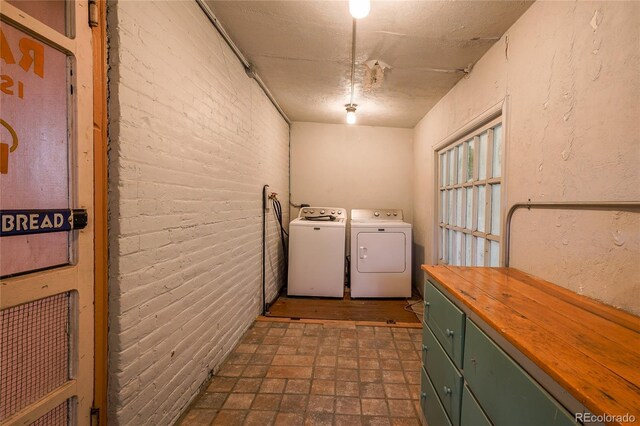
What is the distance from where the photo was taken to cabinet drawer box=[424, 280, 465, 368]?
3.40ft

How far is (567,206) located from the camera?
1200 millimetres

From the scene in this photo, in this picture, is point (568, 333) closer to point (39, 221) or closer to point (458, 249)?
point (39, 221)

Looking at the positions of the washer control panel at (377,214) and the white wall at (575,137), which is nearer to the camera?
the white wall at (575,137)

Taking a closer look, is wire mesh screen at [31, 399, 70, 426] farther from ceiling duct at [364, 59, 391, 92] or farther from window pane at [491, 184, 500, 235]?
ceiling duct at [364, 59, 391, 92]

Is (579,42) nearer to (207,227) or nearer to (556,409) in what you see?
(556,409)

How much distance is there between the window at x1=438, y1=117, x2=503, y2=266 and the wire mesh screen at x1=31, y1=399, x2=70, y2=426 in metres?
2.37

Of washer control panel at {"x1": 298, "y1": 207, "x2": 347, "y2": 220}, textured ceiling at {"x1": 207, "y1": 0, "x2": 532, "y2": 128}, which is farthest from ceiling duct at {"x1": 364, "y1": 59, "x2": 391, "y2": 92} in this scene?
washer control panel at {"x1": 298, "y1": 207, "x2": 347, "y2": 220}

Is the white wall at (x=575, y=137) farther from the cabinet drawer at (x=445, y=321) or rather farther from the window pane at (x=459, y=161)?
the window pane at (x=459, y=161)

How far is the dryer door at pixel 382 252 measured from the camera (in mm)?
3312

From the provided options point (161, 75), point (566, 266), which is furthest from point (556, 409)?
point (161, 75)

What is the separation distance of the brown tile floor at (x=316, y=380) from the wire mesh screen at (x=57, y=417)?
720 mm

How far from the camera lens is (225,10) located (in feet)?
5.25

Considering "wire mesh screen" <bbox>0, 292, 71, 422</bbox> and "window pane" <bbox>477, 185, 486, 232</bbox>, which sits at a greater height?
"window pane" <bbox>477, 185, 486, 232</bbox>

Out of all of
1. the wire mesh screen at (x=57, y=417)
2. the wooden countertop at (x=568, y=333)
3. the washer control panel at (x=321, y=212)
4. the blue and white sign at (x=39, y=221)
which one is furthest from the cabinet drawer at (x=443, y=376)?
the washer control panel at (x=321, y=212)
